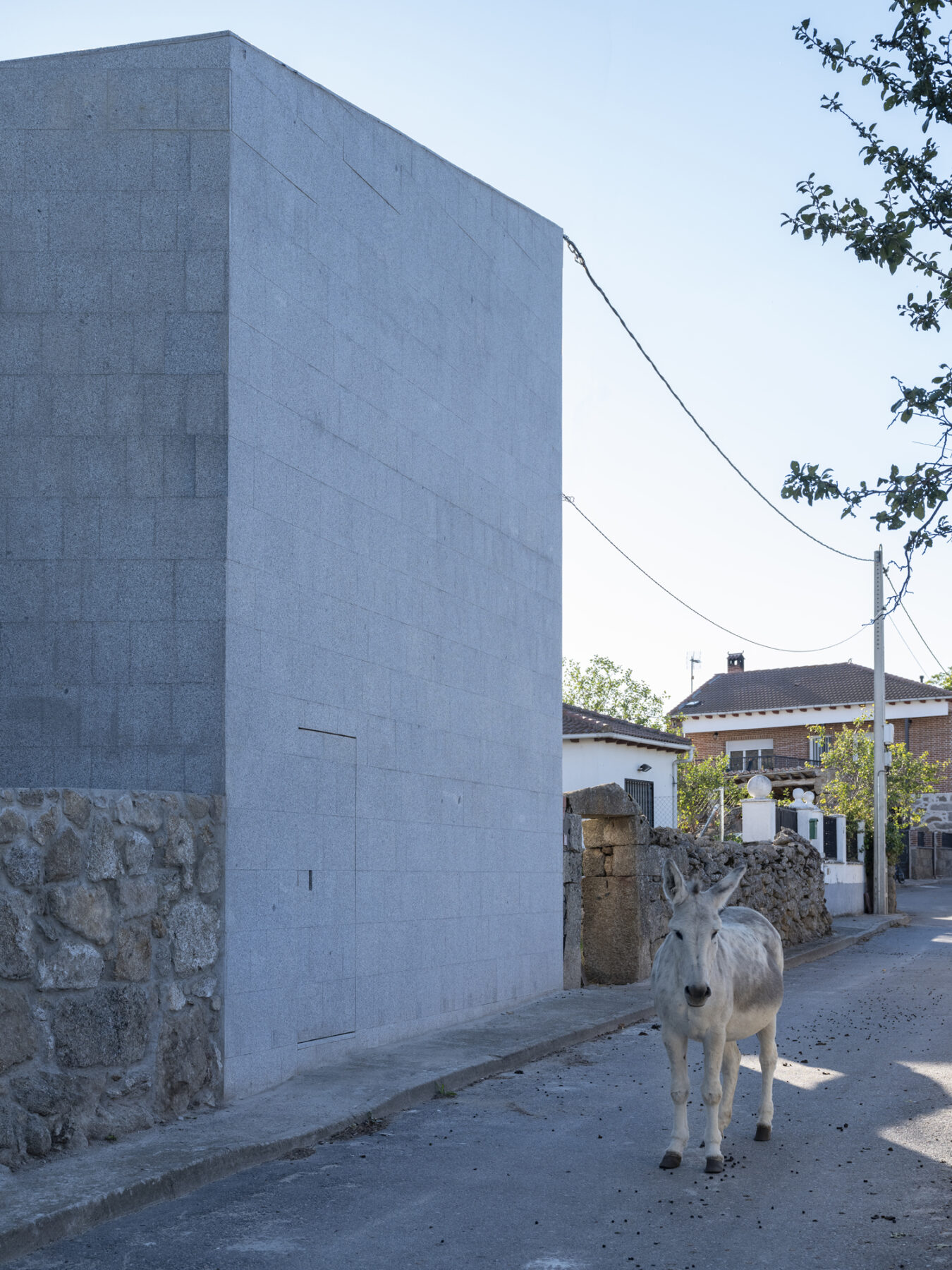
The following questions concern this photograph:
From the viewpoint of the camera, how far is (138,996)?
7734mm

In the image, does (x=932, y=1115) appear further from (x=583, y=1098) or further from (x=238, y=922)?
(x=238, y=922)

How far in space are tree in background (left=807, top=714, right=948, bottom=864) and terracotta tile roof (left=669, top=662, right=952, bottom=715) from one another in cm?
833

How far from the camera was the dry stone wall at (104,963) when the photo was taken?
693cm

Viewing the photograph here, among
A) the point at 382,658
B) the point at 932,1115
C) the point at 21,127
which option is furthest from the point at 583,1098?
the point at 21,127

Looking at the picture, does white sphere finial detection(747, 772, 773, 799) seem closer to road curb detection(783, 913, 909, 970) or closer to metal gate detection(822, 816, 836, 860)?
road curb detection(783, 913, 909, 970)

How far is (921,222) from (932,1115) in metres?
5.58

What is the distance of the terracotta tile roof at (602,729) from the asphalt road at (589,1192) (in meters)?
22.6

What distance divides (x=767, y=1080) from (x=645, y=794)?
27315mm

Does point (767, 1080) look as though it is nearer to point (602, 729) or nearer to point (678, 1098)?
point (678, 1098)

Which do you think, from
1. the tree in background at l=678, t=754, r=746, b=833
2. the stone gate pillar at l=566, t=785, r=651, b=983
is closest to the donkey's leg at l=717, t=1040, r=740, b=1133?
the stone gate pillar at l=566, t=785, r=651, b=983

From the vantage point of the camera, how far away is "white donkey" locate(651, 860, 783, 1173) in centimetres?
695

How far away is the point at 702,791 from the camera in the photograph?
132 feet

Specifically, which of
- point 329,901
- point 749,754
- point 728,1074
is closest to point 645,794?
point 749,754

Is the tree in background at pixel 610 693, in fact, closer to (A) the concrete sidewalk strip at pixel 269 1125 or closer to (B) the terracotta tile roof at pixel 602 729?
(B) the terracotta tile roof at pixel 602 729
